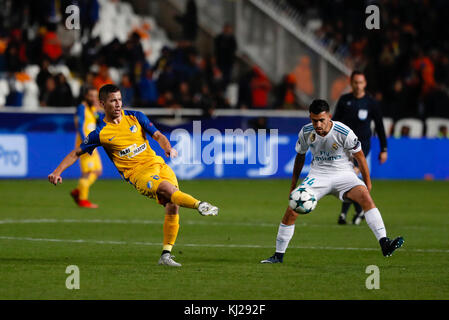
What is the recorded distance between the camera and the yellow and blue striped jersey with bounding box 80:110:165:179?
1048 cm

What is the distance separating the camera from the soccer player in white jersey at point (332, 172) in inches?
406

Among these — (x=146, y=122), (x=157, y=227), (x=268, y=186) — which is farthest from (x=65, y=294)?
(x=268, y=186)

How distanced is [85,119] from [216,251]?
6.37m

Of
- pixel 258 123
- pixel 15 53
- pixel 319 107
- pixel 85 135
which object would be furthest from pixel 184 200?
pixel 15 53

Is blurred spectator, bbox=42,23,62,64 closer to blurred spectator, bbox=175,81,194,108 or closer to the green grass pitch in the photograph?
blurred spectator, bbox=175,81,194,108

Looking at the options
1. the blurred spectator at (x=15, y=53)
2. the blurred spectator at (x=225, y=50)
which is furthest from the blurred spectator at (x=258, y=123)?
the blurred spectator at (x=15, y=53)

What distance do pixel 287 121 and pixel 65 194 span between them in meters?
7.14

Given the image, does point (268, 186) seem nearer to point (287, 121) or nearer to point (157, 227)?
point (287, 121)

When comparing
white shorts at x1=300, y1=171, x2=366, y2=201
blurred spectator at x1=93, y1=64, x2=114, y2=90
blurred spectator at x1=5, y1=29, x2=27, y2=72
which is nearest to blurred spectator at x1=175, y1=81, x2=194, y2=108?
blurred spectator at x1=93, y1=64, x2=114, y2=90

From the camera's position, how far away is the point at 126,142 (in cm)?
1049

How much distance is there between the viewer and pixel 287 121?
24812 mm

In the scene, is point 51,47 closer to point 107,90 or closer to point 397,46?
point 397,46

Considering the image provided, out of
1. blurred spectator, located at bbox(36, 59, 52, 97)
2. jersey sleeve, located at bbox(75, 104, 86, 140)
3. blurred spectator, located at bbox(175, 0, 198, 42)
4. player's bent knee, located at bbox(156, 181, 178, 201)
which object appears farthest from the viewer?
blurred spectator, located at bbox(175, 0, 198, 42)
